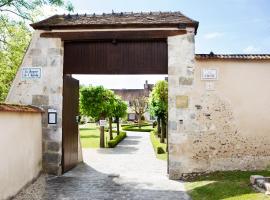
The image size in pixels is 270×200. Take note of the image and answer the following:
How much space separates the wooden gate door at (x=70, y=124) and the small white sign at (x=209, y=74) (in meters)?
4.95

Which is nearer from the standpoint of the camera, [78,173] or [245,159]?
[245,159]

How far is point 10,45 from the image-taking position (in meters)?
18.5

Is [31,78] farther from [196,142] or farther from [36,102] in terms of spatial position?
[196,142]

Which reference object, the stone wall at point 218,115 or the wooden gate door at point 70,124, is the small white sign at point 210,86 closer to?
the stone wall at point 218,115

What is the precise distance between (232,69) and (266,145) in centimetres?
281

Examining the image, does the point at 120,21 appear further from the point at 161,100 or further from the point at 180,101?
the point at 161,100

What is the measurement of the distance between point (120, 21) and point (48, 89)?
11.4ft

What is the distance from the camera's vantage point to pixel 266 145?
12453 mm

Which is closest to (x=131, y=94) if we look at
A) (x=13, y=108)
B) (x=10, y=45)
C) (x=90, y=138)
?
(x=90, y=138)

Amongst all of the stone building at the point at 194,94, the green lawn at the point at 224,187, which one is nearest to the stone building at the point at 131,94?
the stone building at the point at 194,94

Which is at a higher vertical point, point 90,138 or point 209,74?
point 209,74

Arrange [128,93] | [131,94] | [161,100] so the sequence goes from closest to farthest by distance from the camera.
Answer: [161,100], [131,94], [128,93]

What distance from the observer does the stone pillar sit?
12531 mm

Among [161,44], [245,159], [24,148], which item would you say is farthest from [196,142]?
[24,148]
